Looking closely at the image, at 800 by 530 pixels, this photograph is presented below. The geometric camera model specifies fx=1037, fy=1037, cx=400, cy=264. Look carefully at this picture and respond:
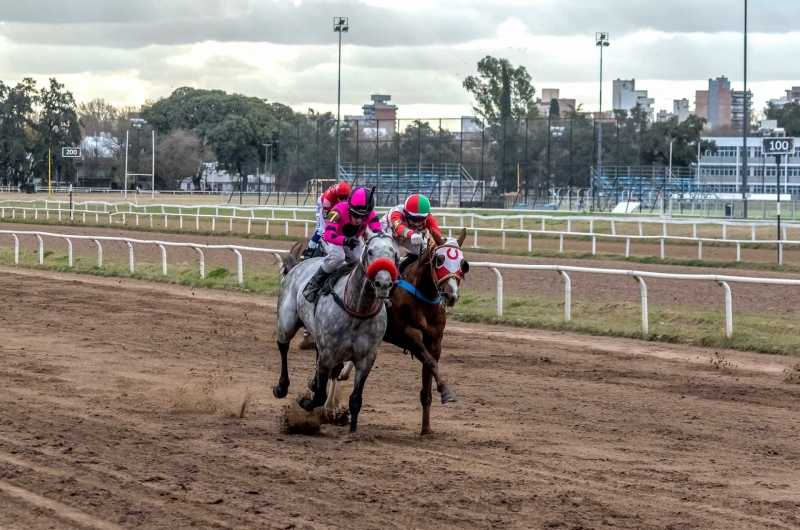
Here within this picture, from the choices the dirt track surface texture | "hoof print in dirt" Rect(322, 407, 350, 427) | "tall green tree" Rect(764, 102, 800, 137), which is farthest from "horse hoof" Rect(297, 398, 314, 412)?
"tall green tree" Rect(764, 102, 800, 137)

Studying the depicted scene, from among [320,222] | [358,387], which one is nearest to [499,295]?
[320,222]

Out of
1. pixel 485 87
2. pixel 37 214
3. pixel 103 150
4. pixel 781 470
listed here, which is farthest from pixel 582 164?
Result: pixel 103 150

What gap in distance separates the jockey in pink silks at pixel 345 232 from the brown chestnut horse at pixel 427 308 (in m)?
0.45

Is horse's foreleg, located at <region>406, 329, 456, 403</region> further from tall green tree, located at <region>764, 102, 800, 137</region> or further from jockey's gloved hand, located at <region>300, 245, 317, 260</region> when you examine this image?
tall green tree, located at <region>764, 102, 800, 137</region>

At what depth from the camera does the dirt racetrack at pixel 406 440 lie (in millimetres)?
5203

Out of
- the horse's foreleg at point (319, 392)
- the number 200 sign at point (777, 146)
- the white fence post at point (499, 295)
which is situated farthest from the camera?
the number 200 sign at point (777, 146)

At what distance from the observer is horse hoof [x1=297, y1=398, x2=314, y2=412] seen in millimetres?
7375

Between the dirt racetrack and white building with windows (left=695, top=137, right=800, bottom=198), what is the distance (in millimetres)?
62727

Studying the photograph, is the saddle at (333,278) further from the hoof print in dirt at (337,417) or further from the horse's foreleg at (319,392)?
the hoof print in dirt at (337,417)

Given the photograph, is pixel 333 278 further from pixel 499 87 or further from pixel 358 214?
pixel 499 87

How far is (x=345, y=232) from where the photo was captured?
7.81m

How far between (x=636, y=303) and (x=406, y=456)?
888 cm

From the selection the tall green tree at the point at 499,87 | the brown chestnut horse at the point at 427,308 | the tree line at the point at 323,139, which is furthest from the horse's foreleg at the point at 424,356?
the tall green tree at the point at 499,87

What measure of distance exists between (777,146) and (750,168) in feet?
217
